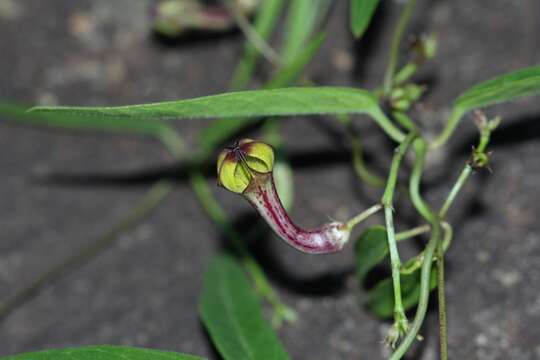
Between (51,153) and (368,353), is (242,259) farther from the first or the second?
(51,153)

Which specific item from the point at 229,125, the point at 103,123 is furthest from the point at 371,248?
the point at 103,123

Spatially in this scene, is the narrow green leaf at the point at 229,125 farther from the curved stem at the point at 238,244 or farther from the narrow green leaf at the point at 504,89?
the narrow green leaf at the point at 504,89

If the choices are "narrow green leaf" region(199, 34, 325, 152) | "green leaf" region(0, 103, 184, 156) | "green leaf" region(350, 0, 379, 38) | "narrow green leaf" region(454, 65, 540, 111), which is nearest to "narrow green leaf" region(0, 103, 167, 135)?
"green leaf" region(0, 103, 184, 156)

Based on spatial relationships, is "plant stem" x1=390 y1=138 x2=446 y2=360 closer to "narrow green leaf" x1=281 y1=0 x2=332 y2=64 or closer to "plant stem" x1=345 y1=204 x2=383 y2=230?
"plant stem" x1=345 y1=204 x2=383 y2=230

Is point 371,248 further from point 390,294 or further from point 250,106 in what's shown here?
point 250,106

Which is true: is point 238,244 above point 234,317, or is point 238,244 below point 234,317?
above

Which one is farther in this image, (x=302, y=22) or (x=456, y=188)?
(x=302, y=22)
